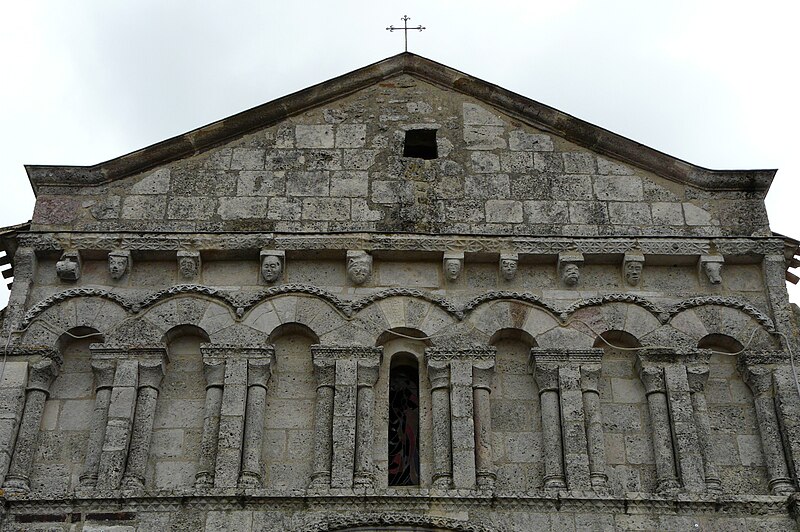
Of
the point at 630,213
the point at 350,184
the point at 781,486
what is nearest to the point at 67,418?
the point at 350,184

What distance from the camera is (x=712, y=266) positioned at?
11516 millimetres

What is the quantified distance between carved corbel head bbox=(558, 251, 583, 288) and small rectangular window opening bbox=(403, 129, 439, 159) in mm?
2054

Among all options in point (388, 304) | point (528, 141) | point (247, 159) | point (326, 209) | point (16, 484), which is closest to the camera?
point (16, 484)

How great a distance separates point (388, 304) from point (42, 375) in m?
3.35

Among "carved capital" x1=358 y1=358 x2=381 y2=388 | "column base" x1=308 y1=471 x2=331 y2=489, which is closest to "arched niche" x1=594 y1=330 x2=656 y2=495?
"carved capital" x1=358 y1=358 x2=381 y2=388

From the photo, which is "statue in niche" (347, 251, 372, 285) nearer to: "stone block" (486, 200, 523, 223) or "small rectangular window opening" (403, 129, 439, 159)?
"stone block" (486, 200, 523, 223)

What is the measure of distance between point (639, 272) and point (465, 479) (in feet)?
9.44

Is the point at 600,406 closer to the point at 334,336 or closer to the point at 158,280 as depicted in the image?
the point at 334,336

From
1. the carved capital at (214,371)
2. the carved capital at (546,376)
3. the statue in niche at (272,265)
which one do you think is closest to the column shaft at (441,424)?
the carved capital at (546,376)

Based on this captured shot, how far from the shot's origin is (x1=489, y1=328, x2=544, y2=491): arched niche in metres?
10.5

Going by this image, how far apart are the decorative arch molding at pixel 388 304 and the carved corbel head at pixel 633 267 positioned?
19 cm

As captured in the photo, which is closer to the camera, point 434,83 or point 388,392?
point 388,392

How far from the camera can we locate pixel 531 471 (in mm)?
10469

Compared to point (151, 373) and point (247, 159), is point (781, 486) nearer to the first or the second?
point (151, 373)
